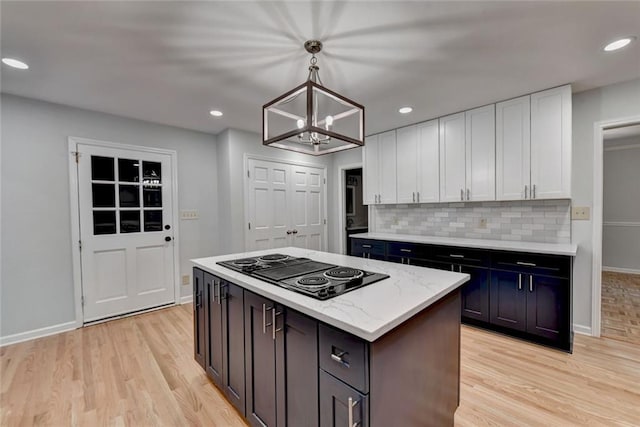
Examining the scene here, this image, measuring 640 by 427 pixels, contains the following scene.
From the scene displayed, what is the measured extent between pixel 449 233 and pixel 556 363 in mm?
1691

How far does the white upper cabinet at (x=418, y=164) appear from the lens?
3.48m

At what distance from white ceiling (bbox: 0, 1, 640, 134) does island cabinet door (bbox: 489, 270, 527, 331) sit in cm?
180

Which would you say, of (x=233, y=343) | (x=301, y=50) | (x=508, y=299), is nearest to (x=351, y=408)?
(x=233, y=343)

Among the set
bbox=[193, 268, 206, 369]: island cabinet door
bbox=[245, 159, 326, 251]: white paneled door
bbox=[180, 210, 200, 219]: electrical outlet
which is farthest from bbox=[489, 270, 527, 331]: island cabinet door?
bbox=[180, 210, 200, 219]: electrical outlet

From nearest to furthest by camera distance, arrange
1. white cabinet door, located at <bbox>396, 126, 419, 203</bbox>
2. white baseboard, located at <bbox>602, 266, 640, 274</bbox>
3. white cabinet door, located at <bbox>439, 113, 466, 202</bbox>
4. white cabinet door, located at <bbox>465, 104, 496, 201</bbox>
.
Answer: white cabinet door, located at <bbox>465, 104, 496, 201</bbox> < white cabinet door, located at <bbox>439, 113, 466, 202</bbox> < white cabinet door, located at <bbox>396, 126, 419, 203</bbox> < white baseboard, located at <bbox>602, 266, 640, 274</bbox>

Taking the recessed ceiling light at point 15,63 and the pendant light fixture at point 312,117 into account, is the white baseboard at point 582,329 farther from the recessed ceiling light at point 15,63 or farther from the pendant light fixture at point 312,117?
the recessed ceiling light at point 15,63

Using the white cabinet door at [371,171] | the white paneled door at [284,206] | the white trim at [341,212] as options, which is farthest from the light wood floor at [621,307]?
the white paneled door at [284,206]

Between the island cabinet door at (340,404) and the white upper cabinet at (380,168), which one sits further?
the white upper cabinet at (380,168)

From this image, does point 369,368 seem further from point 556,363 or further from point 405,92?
point 405,92

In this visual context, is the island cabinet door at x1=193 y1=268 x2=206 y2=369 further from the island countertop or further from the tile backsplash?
the tile backsplash

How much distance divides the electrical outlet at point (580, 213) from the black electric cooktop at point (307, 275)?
244 cm

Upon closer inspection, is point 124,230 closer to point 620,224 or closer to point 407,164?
point 407,164

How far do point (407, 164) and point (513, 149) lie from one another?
47.5 inches

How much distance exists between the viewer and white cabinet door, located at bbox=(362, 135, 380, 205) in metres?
4.11
